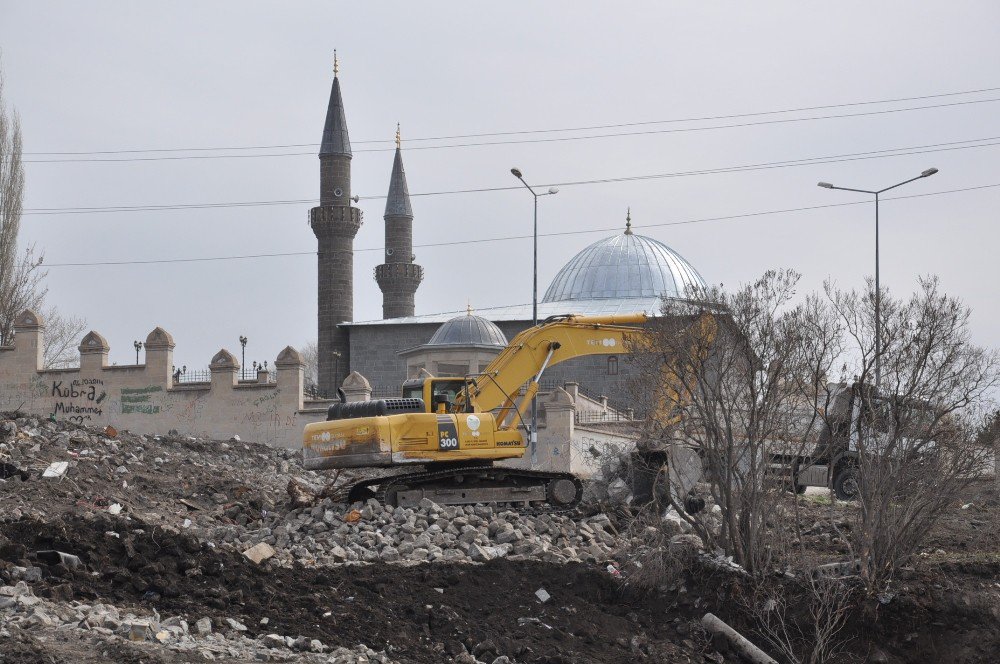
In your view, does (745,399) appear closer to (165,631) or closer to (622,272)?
(165,631)

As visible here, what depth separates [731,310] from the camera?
48.4 feet

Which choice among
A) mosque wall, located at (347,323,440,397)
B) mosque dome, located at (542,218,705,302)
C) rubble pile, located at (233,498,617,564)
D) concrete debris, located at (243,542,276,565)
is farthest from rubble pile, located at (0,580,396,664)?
mosque dome, located at (542,218,705,302)

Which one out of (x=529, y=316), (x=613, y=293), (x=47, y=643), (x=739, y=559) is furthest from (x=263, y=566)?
(x=613, y=293)

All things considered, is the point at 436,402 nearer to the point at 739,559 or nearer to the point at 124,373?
the point at 739,559

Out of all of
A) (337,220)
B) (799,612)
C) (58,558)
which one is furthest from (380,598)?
(337,220)

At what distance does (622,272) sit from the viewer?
52781 mm

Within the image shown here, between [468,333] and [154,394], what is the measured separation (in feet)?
40.3

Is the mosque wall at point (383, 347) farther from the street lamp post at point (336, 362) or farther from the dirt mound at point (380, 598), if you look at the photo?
the dirt mound at point (380, 598)

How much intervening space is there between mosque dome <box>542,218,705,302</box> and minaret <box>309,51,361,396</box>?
9.16 metres

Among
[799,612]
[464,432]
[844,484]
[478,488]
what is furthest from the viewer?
[844,484]

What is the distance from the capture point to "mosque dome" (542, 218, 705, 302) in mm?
52094

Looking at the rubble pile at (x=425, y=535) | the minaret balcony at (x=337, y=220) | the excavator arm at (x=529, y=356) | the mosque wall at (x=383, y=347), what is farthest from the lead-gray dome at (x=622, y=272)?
the rubble pile at (x=425, y=535)

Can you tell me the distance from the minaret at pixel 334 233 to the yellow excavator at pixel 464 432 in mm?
29598

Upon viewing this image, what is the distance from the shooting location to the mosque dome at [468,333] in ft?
137
